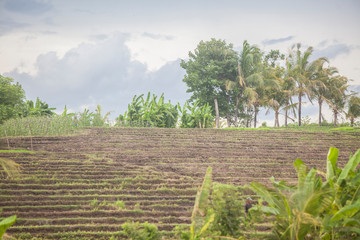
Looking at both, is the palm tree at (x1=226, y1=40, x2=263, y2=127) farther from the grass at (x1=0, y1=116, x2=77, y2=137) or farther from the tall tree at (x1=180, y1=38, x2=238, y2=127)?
the grass at (x1=0, y1=116, x2=77, y2=137)

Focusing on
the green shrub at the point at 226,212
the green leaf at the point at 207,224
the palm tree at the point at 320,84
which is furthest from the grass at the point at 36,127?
the palm tree at the point at 320,84

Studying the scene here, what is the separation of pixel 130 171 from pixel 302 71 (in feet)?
51.6

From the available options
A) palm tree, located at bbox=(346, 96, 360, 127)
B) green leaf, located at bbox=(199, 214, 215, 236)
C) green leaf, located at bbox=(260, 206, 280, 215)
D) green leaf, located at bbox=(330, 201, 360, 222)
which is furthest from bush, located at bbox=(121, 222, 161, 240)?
palm tree, located at bbox=(346, 96, 360, 127)

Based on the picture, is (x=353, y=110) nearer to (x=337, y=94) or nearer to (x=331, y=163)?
(x=337, y=94)

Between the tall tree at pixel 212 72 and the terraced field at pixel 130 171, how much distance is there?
25.6 ft

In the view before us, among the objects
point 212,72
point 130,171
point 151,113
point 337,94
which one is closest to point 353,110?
point 337,94

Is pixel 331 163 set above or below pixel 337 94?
below

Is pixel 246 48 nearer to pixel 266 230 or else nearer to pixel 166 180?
pixel 166 180

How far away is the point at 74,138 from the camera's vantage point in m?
12.4

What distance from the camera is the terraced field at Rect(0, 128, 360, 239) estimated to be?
639 centimetres

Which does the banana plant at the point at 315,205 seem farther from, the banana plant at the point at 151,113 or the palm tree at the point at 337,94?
the palm tree at the point at 337,94

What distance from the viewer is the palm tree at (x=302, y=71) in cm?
2020

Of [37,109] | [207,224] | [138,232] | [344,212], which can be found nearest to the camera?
[138,232]

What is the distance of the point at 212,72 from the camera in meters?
22.0
